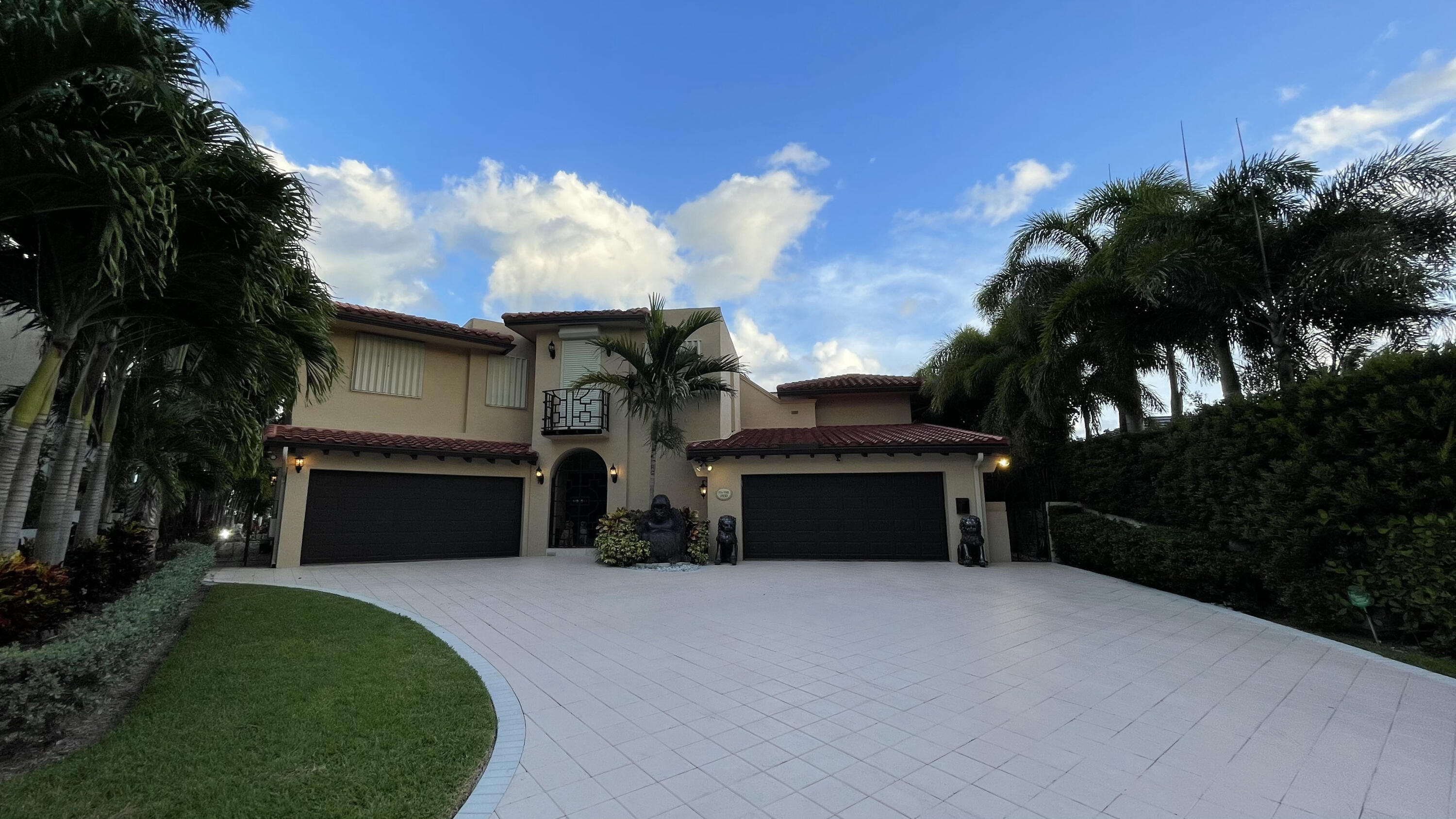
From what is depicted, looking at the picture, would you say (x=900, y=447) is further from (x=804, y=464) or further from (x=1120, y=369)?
(x=1120, y=369)

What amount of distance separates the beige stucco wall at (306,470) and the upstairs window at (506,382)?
84.2 inches

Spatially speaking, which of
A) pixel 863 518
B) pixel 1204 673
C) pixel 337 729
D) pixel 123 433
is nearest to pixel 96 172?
pixel 337 729

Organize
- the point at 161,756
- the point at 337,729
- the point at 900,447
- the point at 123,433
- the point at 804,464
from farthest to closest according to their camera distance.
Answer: the point at 804,464 → the point at 900,447 → the point at 123,433 → the point at 337,729 → the point at 161,756

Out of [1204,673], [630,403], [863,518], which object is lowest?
[1204,673]

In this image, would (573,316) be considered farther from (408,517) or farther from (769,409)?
(408,517)

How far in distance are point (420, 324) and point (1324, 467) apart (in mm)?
17708

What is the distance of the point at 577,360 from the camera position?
16047 millimetres

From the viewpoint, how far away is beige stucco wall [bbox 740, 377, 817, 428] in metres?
17.6

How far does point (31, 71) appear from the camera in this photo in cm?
379

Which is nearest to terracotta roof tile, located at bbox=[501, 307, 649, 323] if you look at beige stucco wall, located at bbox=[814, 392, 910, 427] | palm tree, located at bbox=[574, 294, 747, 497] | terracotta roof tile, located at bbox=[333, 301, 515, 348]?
terracotta roof tile, located at bbox=[333, 301, 515, 348]

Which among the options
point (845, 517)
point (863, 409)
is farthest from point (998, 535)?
point (863, 409)

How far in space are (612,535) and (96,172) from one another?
10589 millimetres

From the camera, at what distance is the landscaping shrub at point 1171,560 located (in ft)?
27.7

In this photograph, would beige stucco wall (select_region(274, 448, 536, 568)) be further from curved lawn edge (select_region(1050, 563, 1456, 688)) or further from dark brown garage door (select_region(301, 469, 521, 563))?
curved lawn edge (select_region(1050, 563, 1456, 688))
